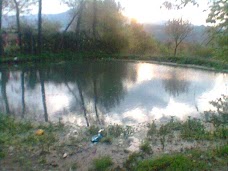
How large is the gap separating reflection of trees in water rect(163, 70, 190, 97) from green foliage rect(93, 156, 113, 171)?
854 cm

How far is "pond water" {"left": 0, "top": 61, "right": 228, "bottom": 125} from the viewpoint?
10.5m

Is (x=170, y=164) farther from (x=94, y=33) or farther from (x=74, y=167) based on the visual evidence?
(x=94, y=33)

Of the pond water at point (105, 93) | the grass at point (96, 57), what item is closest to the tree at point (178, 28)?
the grass at point (96, 57)

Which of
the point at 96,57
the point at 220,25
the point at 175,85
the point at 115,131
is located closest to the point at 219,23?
the point at 220,25

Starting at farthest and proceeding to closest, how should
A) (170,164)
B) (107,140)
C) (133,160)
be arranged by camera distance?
(107,140) → (133,160) → (170,164)

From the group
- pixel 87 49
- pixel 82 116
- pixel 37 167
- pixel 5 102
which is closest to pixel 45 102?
pixel 5 102

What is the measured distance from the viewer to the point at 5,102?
39.9 ft

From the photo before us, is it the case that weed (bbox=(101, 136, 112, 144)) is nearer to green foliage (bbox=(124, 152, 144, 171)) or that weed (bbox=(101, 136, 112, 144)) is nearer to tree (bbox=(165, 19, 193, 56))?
green foliage (bbox=(124, 152, 144, 171))

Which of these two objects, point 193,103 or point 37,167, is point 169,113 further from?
point 37,167

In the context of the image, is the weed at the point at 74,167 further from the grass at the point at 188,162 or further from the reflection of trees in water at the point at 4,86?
the reflection of trees in water at the point at 4,86

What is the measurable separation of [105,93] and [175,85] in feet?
13.8

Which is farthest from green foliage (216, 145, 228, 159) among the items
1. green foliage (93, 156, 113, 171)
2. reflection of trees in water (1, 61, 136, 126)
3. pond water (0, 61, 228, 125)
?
reflection of trees in water (1, 61, 136, 126)

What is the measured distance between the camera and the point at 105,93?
13.8m

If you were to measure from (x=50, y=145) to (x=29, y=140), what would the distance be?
0.57m
